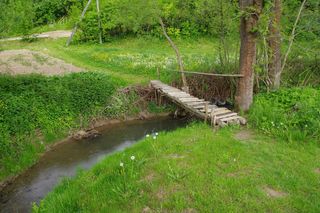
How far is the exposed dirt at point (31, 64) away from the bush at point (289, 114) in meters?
9.92

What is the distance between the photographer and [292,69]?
46.0ft

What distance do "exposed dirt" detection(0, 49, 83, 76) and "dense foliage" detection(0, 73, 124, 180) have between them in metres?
2.87

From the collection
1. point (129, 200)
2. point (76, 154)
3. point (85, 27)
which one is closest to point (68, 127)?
point (76, 154)

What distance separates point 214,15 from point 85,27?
44.4 feet

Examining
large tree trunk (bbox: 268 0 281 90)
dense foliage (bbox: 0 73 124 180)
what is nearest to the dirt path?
dense foliage (bbox: 0 73 124 180)

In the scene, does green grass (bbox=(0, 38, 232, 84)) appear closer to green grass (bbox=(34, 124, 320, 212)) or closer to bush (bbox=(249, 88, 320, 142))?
bush (bbox=(249, 88, 320, 142))

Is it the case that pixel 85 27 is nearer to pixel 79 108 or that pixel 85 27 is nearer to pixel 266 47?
pixel 79 108

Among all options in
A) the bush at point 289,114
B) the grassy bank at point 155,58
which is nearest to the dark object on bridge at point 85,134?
the grassy bank at point 155,58

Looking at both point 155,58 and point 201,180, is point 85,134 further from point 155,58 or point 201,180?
point 155,58

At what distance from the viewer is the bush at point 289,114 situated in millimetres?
9031

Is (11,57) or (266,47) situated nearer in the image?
(266,47)

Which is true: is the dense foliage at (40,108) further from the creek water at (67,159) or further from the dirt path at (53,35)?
the dirt path at (53,35)

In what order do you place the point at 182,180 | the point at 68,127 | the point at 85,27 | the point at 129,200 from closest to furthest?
1. the point at 129,200
2. the point at 182,180
3. the point at 68,127
4. the point at 85,27

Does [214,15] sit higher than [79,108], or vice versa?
[214,15]
